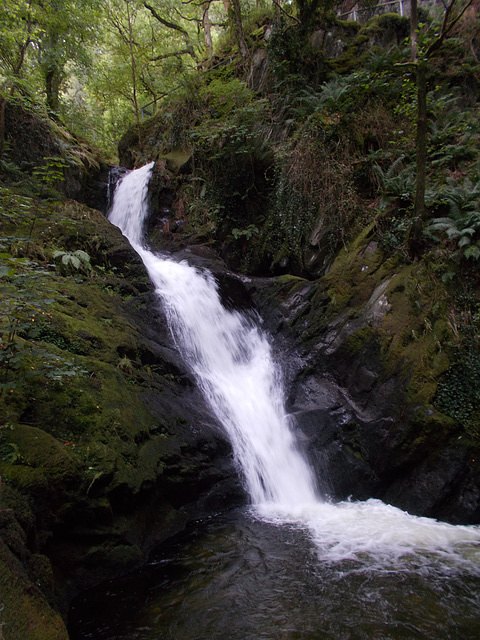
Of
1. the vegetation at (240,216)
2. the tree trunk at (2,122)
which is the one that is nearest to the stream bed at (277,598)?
the vegetation at (240,216)

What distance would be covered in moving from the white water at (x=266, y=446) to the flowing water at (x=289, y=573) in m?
0.02

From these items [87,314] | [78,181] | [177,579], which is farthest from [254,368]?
[78,181]

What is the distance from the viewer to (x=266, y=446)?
631cm

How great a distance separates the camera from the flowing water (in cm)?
288

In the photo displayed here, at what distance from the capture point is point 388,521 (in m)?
4.79

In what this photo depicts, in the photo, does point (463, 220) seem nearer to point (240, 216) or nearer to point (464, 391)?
point (464, 391)

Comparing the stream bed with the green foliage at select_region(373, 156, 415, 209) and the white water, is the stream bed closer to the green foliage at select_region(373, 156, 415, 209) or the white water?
the white water

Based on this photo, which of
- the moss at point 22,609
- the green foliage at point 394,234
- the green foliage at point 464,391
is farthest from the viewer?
the green foliage at point 394,234

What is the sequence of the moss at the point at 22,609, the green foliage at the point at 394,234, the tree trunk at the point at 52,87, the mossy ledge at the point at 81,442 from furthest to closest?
the tree trunk at the point at 52,87
the green foliage at the point at 394,234
the mossy ledge at the point at 81,442
the moss at the point at 22,609

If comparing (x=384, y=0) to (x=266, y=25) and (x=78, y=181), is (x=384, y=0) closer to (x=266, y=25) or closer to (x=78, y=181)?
(x=266, y=25)

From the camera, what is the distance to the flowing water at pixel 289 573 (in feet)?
9.45

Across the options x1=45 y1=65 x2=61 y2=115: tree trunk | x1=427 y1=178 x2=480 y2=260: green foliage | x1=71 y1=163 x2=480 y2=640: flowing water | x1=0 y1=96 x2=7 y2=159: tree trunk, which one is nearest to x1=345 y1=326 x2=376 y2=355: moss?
x1=71 y1=163 x2=480 y2=640: flowing water

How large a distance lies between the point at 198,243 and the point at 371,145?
18.5 feet

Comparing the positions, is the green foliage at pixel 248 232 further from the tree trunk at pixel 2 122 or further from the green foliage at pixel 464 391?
the green foliage at pixel 464 391
